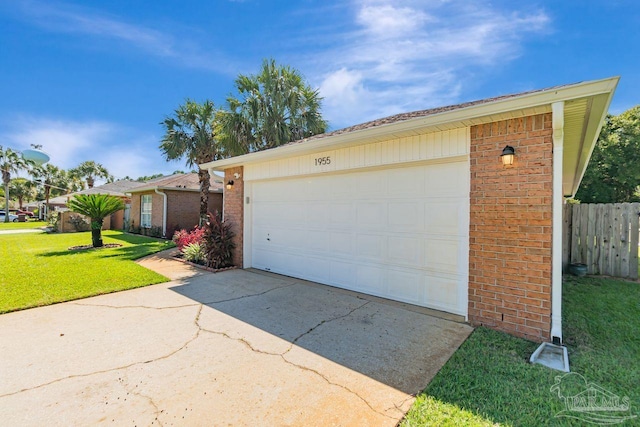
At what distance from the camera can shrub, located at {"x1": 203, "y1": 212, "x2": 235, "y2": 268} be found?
26.0ft

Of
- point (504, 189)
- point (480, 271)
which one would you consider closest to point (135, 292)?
point (480, 271)

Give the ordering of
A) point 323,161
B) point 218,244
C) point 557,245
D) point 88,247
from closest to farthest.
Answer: point 557,245 → point 323,161 → point 218,244 → point 88,247

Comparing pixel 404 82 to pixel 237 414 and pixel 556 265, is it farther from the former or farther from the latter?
pixel 237 414

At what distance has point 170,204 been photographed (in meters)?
15.8

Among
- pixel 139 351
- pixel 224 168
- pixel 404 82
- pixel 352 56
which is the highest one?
pixel 352 56

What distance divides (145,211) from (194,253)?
1139cm

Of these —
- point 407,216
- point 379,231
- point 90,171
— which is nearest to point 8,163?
point 90,171

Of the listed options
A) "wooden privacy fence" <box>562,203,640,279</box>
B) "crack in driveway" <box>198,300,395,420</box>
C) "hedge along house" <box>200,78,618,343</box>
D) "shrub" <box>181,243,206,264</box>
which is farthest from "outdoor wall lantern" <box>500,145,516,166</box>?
"shrub" <box>181,243,206,264</box>

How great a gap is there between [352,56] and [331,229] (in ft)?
17.2

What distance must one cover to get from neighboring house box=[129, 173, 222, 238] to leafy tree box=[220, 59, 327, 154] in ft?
18.5

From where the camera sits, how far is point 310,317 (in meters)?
4.43

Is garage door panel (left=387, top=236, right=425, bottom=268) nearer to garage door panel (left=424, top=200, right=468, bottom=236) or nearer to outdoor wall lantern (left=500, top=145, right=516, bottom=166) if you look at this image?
garage door panel (left=424, top=200, right=468, bottom=236)

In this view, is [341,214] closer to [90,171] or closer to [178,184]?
[178,184]

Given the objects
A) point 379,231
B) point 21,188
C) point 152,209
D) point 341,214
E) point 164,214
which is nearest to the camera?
point 379,231
